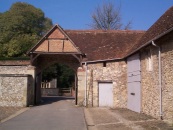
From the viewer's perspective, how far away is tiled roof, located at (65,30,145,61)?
74.6 ft

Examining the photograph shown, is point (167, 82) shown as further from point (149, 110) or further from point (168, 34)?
point (149, 110)

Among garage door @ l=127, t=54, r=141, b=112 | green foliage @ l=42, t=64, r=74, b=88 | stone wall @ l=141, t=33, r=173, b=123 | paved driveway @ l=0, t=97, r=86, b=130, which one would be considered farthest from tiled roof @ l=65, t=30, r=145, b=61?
green foliage @ l=42, t=64, r=74, b=88

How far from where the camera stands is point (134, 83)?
18.6 metres

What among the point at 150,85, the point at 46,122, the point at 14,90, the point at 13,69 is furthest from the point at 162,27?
the point at 13,69

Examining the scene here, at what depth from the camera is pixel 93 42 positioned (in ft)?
85.8

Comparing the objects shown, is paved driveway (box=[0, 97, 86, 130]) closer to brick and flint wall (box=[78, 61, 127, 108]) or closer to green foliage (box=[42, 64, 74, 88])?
brick and flint wall (box=[78, 61, 127, 108])

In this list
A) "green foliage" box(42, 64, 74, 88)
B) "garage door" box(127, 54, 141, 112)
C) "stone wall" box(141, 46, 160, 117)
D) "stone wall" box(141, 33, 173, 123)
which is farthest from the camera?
"green foliage" box(42, 64, 74, 88)

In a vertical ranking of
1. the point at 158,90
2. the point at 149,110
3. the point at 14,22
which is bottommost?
the point at 149,110

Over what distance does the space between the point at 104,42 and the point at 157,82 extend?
1237cm

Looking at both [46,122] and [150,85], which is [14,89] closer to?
[46,122]

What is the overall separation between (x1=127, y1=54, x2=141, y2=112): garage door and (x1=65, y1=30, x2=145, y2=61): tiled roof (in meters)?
1.78

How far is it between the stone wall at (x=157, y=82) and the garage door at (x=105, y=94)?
5.13m

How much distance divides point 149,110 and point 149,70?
83.5 inches

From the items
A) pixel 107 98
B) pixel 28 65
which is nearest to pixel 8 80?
pixel 28 65
